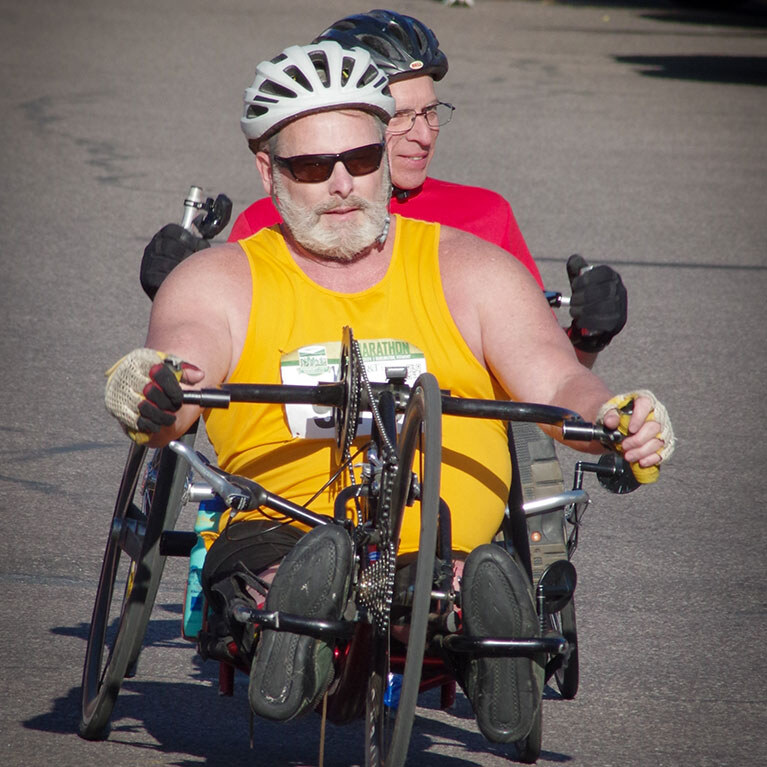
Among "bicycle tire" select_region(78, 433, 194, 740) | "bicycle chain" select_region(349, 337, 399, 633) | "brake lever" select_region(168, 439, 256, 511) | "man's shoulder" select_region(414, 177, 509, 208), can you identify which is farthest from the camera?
"man's shoulder" select_region(414, 177, 509, 208)

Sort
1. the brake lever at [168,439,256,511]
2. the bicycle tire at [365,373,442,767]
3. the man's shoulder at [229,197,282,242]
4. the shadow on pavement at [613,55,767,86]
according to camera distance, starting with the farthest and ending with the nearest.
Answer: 1. the shadow on pavement at [613,55,767,86]
2. the man's shoulder at [229,197,282,242]
3. the brake lever at [168,439,256,511]
4. the bicycle tire at [365,373,442,767]

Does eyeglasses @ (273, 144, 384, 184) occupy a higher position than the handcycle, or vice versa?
eyeglasses @ (273, 144, 384, 184)

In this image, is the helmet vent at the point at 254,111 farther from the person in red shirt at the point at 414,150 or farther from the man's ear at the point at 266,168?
the person in red shirt at the point at 414,150

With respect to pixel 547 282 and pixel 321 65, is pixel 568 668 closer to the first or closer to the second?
pixel 321 65

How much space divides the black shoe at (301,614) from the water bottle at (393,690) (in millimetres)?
162

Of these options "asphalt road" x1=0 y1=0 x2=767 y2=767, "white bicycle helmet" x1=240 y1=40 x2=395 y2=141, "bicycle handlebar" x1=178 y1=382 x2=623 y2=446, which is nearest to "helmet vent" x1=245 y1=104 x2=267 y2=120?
"white bicycle helmet" x1=240 y1=40 x2=395 y2=141

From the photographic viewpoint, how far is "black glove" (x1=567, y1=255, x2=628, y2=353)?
13.3 ft

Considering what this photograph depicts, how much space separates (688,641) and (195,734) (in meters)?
1.61

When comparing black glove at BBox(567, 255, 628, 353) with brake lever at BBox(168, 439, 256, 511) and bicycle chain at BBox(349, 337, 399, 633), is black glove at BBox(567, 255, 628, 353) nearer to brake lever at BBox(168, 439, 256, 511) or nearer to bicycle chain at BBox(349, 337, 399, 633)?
bicycle chain at BBox(349, 337, 399, 633)

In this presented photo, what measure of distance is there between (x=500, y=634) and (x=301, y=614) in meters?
0.41

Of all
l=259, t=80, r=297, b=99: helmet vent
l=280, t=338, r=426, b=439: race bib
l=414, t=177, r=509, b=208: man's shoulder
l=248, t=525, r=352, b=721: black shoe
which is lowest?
l=248, t=525, r=352, b=721: black shoe

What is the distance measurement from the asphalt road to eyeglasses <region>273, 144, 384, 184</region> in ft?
4.94

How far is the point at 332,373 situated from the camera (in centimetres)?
350

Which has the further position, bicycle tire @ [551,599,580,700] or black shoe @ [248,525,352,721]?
bicycle tire @ [551,599,580,700]
